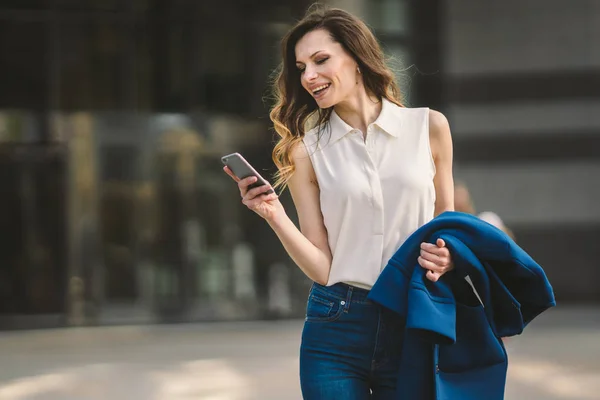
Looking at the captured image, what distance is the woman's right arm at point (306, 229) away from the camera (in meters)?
2.68

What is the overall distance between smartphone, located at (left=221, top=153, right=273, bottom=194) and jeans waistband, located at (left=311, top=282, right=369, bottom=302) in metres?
0.35

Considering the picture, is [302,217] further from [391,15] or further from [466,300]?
[391,15]

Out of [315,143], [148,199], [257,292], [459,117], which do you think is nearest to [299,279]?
[257,292]

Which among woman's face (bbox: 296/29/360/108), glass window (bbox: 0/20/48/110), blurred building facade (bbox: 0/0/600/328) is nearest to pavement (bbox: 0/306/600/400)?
blurred building facade (bbox: 0/0/600/328)

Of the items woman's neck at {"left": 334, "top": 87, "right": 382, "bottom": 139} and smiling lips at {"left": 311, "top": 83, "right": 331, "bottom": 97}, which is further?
woman's neck at {"left": 334, "top": 87, "right": 382, "bottom": 139}

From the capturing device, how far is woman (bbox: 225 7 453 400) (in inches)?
104

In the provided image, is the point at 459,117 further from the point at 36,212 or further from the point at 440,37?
the point at 36,212

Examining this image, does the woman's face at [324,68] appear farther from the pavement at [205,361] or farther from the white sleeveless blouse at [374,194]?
the pavement at [205,361]

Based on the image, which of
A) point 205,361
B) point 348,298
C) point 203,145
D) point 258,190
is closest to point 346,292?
point 348,298

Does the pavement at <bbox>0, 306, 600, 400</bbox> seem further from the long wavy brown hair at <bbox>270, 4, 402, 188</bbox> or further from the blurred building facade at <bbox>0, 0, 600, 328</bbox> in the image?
the long wavy brown hair at <bbox>270, 4, 402, 188</bbox>

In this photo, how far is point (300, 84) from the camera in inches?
115

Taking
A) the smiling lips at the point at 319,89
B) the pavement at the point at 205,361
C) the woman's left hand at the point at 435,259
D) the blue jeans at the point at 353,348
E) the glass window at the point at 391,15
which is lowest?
the pavement at the point at 205,361

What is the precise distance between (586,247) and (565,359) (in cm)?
555

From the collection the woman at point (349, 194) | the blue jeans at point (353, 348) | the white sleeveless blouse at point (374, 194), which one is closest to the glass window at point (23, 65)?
the woman at point (349, 194)
